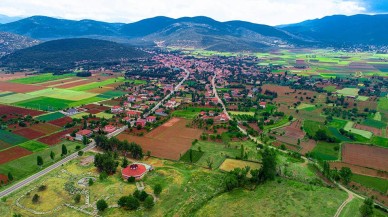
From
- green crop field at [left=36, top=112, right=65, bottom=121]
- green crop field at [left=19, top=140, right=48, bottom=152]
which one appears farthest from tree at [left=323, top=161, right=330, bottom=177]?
green crop field at [left=36, top=112, right=65, bottom=121]

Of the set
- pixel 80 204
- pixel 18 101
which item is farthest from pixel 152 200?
pixel 18 101

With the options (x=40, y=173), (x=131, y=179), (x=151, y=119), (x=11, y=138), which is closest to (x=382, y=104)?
(x=151, y=119)

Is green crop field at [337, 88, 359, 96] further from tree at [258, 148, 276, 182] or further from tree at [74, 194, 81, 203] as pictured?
tree at [74, 194, 81, 203]

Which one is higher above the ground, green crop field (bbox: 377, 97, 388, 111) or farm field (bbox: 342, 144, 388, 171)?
green crop field (bbox: 377, 97, 388, 111)

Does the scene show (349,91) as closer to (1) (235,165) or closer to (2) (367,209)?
(1) (235,165)

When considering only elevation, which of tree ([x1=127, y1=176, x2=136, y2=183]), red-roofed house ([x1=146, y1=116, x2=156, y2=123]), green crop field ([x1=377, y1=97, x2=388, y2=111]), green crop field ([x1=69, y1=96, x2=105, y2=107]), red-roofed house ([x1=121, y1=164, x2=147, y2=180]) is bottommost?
tree ([x1=127, y1=176, x2=136, y2=183])

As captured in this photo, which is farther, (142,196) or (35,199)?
(35,199)
